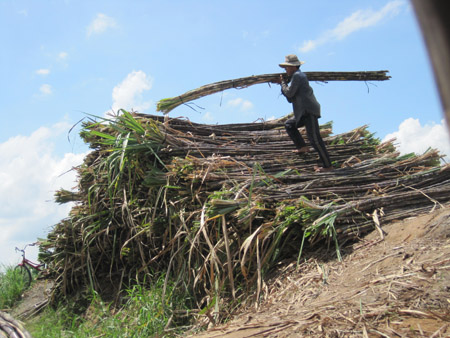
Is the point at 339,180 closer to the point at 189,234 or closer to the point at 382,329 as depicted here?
the point at 189,234

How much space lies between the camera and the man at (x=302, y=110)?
18.1 ft

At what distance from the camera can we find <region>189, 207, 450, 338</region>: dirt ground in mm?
2781

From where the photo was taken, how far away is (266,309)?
3879 mm

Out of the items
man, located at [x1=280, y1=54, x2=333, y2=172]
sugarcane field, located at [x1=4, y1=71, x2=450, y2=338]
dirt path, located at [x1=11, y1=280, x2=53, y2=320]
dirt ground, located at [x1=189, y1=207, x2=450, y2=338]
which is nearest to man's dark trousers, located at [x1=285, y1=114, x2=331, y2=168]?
man, located at [x1=280, y1=54, x2=333, y2=172]

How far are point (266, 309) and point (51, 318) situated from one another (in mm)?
3367

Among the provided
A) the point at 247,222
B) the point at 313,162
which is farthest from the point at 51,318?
the point at 313,162

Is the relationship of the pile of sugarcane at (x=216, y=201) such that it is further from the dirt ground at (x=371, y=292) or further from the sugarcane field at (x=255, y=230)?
the dirt ground at (x=371, y=292)

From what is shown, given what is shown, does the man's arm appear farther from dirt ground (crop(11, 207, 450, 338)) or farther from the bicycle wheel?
the bicycle wheel

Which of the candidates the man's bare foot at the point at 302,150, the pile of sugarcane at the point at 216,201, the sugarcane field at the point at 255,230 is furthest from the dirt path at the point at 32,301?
the man's bare foot at the point at 302,150

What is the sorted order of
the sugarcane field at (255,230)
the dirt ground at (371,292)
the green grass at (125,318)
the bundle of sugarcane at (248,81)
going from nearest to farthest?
the dirt ground at (371,292), the sugarcane field at (255,230), the green grass at (125,318), the bundle of sugarcane at (248,81)

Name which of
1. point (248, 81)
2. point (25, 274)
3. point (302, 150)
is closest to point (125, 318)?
point (302, 150)

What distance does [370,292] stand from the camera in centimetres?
322

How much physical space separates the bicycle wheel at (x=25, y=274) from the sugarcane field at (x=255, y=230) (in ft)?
4.37

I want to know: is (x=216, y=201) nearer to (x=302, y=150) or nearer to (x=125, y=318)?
(x=125, y=318)
